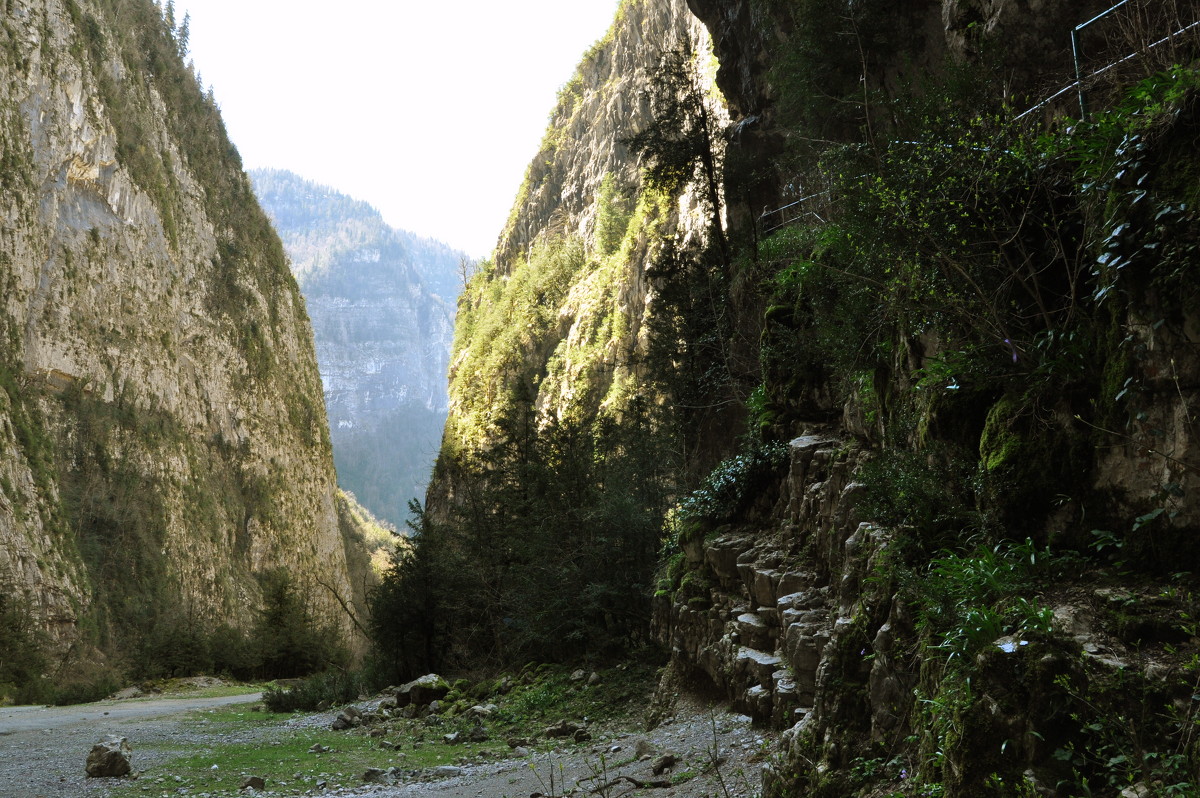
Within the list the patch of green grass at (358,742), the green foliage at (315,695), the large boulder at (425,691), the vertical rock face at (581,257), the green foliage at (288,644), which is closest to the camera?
the patch of green grass at (358,742)

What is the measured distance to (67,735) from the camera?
44.5 ft

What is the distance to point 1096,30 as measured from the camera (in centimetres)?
784

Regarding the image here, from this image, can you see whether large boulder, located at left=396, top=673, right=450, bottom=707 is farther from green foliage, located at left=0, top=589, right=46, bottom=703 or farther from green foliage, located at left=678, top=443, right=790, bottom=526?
green foliage, located at left=0, top=589, right=46, bottom=703

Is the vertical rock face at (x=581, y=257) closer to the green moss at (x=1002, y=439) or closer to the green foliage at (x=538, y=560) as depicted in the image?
the green foliage at (x=538, y=560)

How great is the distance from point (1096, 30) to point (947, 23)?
2.74m

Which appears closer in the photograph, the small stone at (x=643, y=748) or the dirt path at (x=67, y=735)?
the small stone at (x=643, y=748)

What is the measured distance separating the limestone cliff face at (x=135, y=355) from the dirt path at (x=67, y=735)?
9604 mm

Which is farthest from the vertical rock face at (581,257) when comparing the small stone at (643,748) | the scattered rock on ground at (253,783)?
the small stone at (643,748)

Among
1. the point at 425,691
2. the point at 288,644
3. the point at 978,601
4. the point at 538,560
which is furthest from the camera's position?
the point at 288,644

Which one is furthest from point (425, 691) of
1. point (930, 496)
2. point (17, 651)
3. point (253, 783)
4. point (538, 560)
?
point (17, 651)

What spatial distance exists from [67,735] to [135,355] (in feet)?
101

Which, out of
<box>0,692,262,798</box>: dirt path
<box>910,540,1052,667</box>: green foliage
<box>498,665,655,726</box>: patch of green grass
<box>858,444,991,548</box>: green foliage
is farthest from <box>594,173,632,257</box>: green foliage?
<box>910,540,1052,667</box>: green foliage

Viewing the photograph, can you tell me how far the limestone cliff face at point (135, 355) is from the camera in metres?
31.3

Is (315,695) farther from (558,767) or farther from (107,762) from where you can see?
(558,767)
